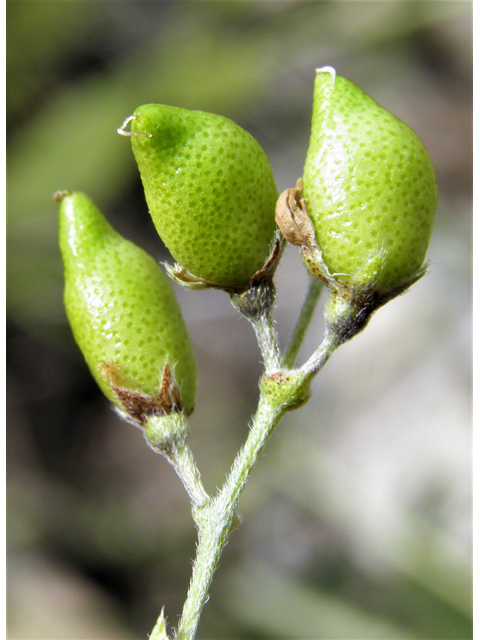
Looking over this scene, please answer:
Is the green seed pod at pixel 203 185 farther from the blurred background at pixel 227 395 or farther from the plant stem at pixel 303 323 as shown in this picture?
the blurred background at pixel 227 395

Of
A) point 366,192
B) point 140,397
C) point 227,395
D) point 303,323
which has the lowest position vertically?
point 227,395

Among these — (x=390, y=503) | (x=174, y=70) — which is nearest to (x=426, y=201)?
(x=390, y=503)

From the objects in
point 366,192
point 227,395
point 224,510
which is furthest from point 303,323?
point 227,395

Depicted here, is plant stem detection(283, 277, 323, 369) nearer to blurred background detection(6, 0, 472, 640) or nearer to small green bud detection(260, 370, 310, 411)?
small green bud detection(260, 370, 310, 411)

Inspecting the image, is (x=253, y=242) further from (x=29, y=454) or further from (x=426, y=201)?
(x=29, y=454)

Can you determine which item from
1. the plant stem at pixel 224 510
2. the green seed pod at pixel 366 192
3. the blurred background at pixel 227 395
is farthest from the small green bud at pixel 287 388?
the blurred background at pixel 227 395

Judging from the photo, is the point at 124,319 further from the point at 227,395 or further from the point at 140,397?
the point at 227,395
